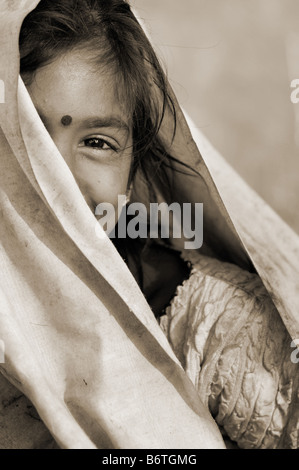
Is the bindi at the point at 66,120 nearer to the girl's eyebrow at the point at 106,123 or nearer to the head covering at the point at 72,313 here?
the girl's eyebrow at the point at 106,123

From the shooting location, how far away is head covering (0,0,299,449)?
3.84 feet

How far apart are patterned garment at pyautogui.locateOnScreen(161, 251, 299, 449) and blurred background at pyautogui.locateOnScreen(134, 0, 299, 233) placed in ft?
5.70

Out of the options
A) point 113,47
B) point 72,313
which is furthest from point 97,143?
point 72,313

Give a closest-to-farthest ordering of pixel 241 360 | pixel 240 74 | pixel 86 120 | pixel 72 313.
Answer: pixel 72 313 < pixel 241 360 < pixel 86 120 < pixel 240 74

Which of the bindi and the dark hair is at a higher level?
the dark hair

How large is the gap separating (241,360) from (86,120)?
0.62 meters

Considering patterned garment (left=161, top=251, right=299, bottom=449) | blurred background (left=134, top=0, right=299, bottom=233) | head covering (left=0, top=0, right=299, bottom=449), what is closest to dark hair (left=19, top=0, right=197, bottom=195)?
head covering (left=0, top=0, right=299, bottom=449)

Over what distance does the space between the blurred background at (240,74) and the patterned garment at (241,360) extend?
5.70 ft

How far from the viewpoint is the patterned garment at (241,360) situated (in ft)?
4.35

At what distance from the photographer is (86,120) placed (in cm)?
147

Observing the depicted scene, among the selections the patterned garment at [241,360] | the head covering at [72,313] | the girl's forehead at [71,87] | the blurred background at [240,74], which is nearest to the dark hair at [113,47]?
the girl's forehead at [71,87]

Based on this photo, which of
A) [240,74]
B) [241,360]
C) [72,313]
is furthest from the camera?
[240,74]

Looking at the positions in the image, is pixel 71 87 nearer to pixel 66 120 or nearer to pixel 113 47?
pixel 66 120

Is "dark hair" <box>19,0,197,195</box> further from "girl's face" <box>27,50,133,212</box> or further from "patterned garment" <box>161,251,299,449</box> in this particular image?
"patterned garment" <box>161,251,299,449</box>
